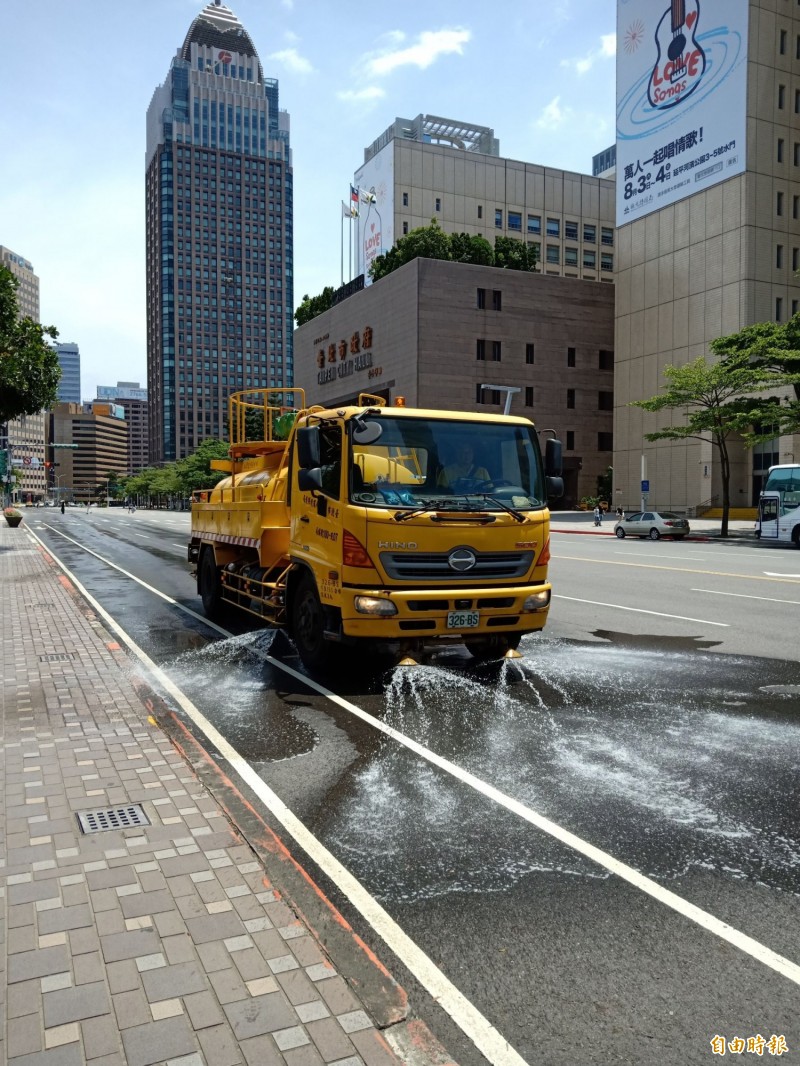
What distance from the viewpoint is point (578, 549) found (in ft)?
95.8

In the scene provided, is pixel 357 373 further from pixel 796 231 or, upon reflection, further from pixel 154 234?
pixel 154 234

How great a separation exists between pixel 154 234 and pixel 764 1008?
215 m

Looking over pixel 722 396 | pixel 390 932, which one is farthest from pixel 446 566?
pixel 722 396

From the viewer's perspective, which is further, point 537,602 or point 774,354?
point 774,354

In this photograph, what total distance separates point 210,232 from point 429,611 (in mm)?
203832

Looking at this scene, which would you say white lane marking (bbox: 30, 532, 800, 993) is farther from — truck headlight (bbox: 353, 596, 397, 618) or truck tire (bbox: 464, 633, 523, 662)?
truck tire (bbox: 464, 633, 523, 662)

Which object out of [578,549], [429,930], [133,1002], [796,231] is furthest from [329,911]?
[796,231]

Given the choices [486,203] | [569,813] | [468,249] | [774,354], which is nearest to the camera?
[569,813]

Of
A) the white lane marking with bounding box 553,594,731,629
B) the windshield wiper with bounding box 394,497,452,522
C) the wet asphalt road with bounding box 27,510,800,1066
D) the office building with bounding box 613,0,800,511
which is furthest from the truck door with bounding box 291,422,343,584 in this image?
the office building with bounding box 613,0,800,511

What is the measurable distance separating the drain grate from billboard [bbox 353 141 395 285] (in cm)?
9058

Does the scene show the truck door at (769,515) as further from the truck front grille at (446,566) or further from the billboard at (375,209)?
the billboard at (375,209)

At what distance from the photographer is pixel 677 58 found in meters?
60.2

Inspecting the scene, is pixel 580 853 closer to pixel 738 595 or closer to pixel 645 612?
pixel 645 612

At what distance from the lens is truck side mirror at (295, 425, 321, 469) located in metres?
8.03
